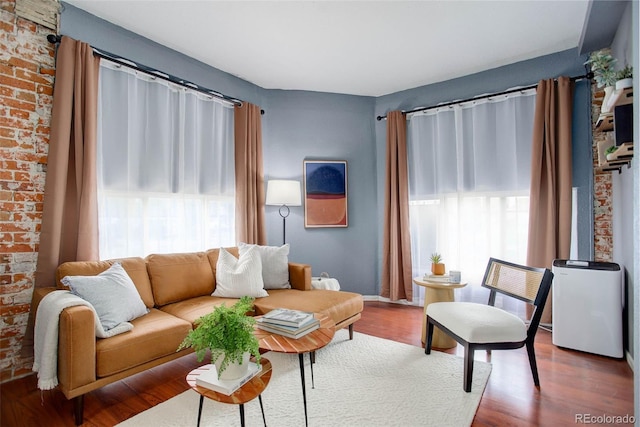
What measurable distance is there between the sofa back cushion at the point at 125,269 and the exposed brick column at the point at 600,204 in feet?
13.2

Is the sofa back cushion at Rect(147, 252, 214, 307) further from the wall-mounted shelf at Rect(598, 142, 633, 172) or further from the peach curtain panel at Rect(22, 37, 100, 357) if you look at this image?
the wall-mounted shelf at Rect(598, 142, 633, 172)

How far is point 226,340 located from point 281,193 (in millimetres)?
2434

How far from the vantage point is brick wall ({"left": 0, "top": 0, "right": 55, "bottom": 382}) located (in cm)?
222

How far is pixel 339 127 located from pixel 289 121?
2.23 feet

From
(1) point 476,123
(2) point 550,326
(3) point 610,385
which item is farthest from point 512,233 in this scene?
(3) point 610,385

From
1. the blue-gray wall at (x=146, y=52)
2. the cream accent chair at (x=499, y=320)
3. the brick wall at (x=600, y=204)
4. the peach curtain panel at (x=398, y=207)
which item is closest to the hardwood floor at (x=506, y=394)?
the cream accent chair at (x=499, y=320)

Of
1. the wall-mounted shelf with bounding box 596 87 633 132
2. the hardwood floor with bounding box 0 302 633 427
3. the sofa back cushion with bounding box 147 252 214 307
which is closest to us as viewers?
the hardwood floor with bounding box 0 302 633 427

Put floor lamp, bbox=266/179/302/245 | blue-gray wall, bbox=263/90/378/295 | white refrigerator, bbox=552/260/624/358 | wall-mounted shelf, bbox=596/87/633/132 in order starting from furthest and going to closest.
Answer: blue-gray wall, bbox=263/90/378/295, floor lamp, bbox=266/179/302/245, white refrigerator, bbox=552/260/624/358, wall-mounted shelf, bbox=596/87/633/132

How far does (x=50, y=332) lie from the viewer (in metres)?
1.76

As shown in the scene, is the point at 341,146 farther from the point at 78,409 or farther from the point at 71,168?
the point at 78,409

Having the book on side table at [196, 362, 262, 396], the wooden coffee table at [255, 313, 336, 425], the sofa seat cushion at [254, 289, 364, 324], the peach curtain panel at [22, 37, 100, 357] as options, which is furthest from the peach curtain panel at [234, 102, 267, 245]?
the book on side table at [196, 362, 262, 396]

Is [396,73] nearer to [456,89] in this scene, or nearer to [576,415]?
[456,89]

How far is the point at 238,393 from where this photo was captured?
138cm

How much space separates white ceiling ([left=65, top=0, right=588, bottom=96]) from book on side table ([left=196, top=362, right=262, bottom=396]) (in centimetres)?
256
